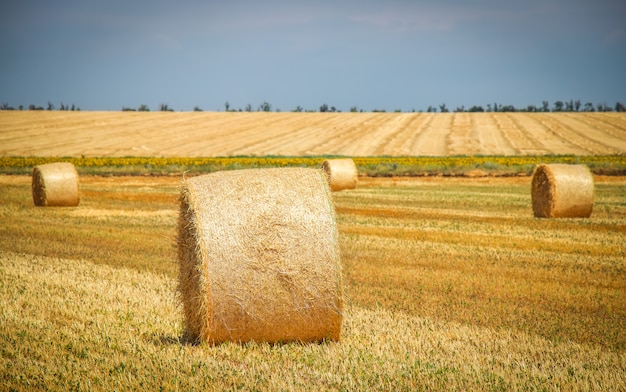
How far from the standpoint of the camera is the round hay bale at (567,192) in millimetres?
18062

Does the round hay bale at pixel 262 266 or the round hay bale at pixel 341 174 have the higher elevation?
the round hay bale at pixel 262 266

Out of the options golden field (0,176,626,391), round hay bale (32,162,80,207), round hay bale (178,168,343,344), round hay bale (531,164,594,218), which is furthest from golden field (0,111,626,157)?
round hay bale (178,168,343,344)

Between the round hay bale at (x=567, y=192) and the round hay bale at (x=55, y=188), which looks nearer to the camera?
the round hay bale at (x=567, y=192)

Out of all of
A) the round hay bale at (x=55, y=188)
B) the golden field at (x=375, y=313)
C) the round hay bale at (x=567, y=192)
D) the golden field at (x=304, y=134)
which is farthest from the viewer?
the golden field at (x=304, y=134)

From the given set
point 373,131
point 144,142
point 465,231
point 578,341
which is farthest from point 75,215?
point 373,131

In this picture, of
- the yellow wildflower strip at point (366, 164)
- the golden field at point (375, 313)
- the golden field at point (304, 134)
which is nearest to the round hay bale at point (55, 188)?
the golden field at point (375, 313)

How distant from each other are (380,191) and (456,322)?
1990 cm

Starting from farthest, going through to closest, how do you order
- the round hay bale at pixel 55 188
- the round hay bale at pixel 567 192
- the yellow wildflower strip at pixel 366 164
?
the yellow wildflower strip at pixel 366 164 → the round hay bale at pixel 55 188 → the round hay bale at pixel 567 192

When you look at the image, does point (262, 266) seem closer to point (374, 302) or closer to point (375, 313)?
point (375, 313)

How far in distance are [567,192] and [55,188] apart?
15.2 metres

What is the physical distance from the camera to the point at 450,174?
3631 centimetres

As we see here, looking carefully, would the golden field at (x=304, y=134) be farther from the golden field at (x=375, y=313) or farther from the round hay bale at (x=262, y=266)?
the round hay bale at (x=262, y=266)

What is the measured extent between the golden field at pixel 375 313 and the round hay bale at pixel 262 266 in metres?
0.23

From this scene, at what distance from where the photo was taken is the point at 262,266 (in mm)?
7004
